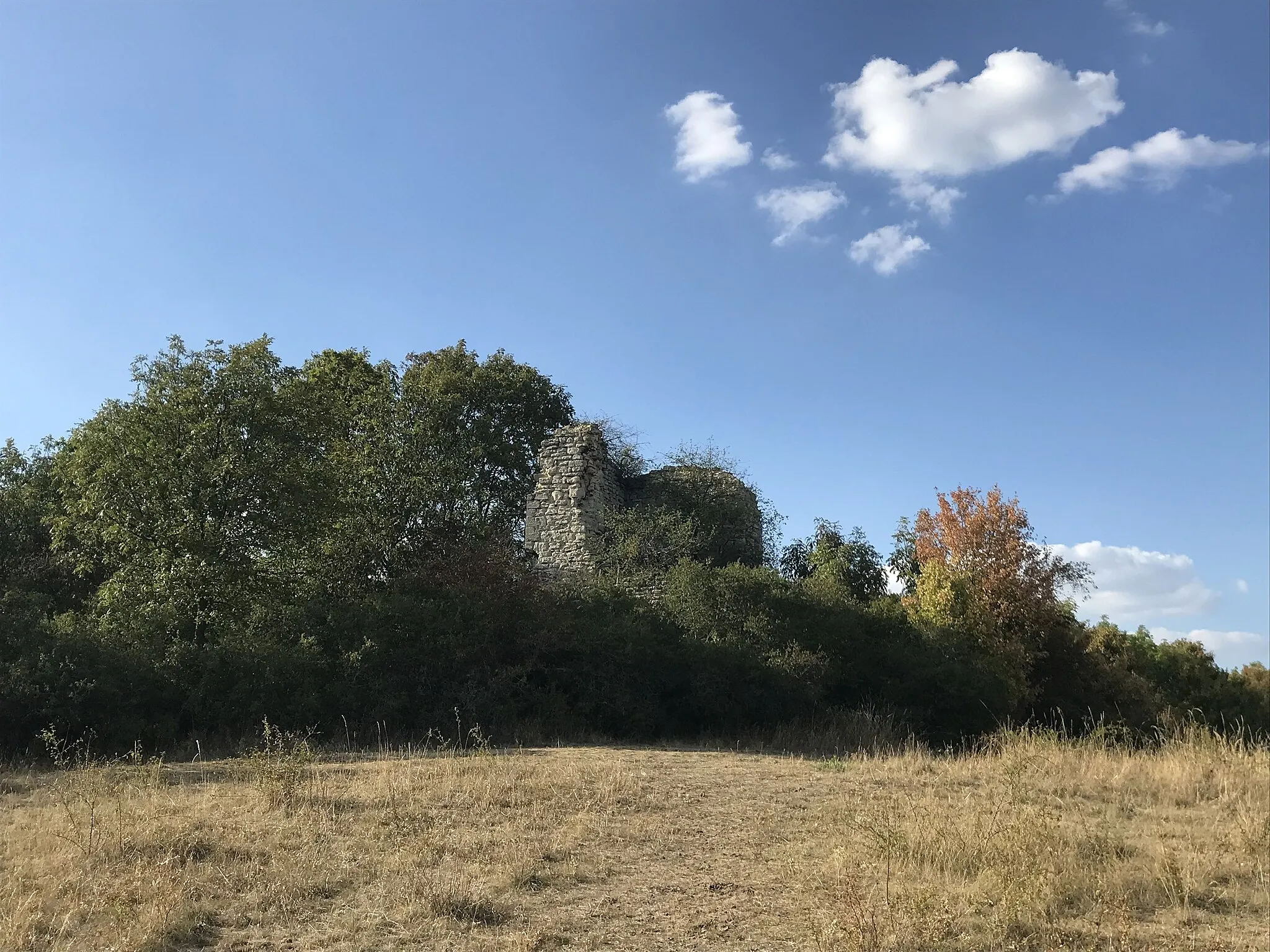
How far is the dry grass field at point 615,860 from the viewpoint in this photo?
192 inches

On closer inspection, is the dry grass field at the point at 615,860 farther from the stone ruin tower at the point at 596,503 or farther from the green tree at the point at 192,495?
the stone ruin tower at the point at 596,503

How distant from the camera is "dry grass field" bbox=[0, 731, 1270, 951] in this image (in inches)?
192

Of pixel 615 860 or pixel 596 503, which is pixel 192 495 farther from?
pixel 615 860

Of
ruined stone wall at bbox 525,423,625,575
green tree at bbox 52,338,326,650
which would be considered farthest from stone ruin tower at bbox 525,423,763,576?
green tree at bbox 52,338,326,650

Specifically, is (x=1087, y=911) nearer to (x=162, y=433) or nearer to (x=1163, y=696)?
(x=162, y=433)

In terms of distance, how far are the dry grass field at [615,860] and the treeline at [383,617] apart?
2688mm

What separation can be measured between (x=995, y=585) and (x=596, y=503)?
9.34m

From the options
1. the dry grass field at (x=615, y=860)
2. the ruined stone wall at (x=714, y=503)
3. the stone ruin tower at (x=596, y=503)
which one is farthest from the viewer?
the ruined stone wall at (x=714, y=503)

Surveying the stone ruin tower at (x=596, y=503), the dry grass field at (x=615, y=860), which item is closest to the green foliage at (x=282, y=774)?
the dry grass field at (x=615, y=860)

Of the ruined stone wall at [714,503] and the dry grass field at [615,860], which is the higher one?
the ruined stone wall at [714,503]

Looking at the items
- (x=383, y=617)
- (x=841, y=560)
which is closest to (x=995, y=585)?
(x=841, y=560)

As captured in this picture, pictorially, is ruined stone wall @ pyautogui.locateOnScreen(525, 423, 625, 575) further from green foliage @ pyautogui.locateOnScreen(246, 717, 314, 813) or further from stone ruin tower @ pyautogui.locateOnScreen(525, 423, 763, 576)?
green foliage @ pyautogui.locateOnScreen(246, 717, 314, 813)

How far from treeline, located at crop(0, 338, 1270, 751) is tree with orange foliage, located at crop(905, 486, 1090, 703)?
0.09 meters

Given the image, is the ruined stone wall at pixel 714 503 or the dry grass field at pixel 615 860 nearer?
the dry grass field at pixel 615 860
